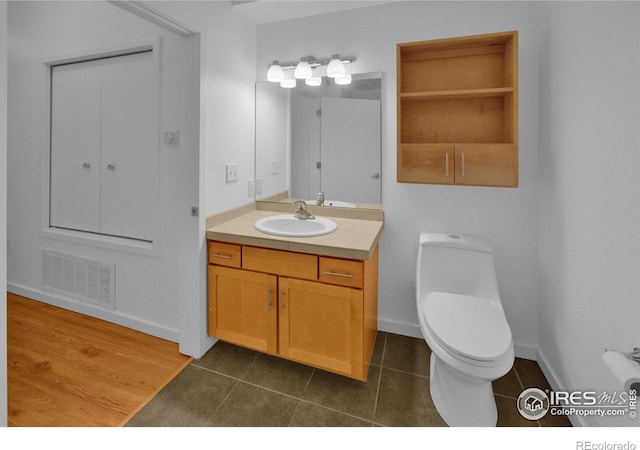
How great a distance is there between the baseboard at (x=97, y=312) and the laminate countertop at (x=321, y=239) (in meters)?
0.81

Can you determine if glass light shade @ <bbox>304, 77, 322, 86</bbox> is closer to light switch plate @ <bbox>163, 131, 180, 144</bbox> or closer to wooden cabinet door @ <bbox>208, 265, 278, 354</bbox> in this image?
light switch plate @ <bbox>163, 131, 180, 144</bbox>

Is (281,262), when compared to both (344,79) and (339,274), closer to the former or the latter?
(339,274)

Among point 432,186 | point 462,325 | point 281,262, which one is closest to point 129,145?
point 281,262

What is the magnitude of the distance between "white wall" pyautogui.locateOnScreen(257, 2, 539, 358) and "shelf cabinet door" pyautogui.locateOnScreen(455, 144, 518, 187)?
0.75 ft

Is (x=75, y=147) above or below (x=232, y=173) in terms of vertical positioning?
above

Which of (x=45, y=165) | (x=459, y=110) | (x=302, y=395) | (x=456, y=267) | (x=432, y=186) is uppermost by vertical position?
(x=459, y=110)

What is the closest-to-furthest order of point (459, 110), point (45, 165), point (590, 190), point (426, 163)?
1. point (590, 190)
2. point (426, 163)
3. point (459, 110)
4. point (45, 165)

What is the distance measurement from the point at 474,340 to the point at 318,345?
0.79 m

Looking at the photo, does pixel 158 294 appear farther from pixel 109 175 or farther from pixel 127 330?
pixel 109 175

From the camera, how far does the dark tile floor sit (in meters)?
1.55

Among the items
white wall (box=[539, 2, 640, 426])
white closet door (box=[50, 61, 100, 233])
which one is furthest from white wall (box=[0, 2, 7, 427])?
white wall (box=[539, 2, 640, 426])

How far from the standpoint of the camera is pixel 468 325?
5.10 ft

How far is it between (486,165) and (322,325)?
1.28m

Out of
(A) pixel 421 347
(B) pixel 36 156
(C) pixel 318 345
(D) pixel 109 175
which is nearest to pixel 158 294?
(D) pixel 109 175
